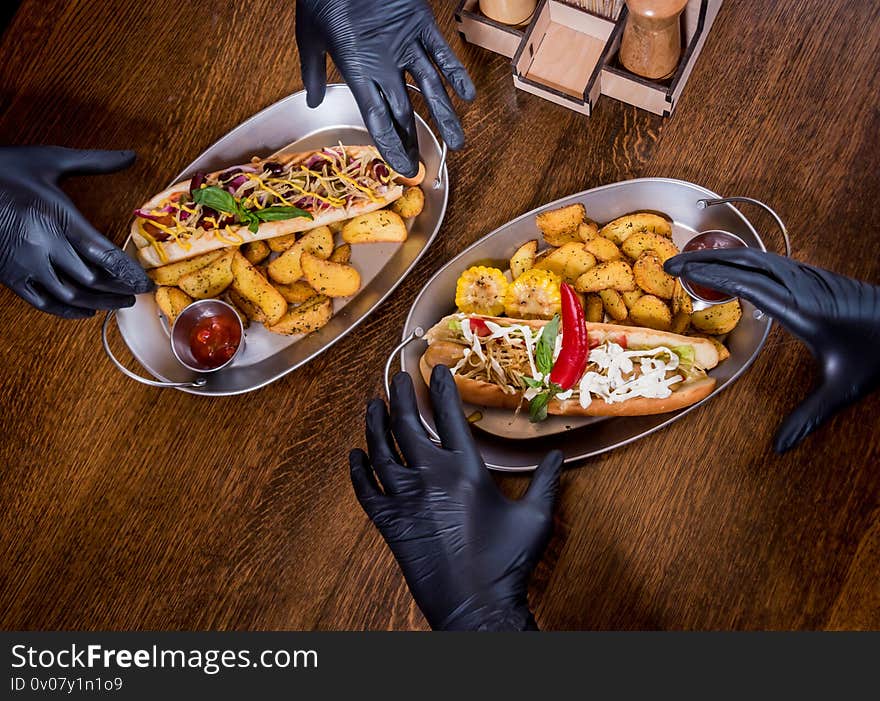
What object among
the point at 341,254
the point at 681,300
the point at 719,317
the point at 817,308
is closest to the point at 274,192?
the point at 341,254

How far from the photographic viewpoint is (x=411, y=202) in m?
2.88

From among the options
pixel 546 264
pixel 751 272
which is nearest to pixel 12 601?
pixel 546 264

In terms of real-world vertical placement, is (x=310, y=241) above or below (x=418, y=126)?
below

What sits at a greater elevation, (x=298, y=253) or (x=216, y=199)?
(x=216, y=199)

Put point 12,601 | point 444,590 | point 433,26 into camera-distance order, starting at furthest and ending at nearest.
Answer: point 12,601
point 433,26
point 444,590

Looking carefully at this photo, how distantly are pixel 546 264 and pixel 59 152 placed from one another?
1.69m

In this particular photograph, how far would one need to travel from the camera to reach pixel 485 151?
2.92 meters

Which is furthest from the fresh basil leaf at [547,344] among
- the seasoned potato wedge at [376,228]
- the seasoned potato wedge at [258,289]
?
the seasoned potato wedge at [258,289]

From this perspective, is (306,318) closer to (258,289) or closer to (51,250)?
(258,289)

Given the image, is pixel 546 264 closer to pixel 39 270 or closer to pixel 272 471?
pixel 272 471

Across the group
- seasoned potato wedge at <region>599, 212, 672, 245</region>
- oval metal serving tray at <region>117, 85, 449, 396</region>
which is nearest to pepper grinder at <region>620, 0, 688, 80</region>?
seasoned potato wedge at <region>599, 212, 672, 245</region>

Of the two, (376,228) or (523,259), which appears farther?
(376,228)

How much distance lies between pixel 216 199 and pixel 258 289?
0.33 meters

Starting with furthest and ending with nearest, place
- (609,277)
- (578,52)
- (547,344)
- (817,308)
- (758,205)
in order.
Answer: (578,52) < (758,205) < (609,277) < (547,344) < (817,308)
